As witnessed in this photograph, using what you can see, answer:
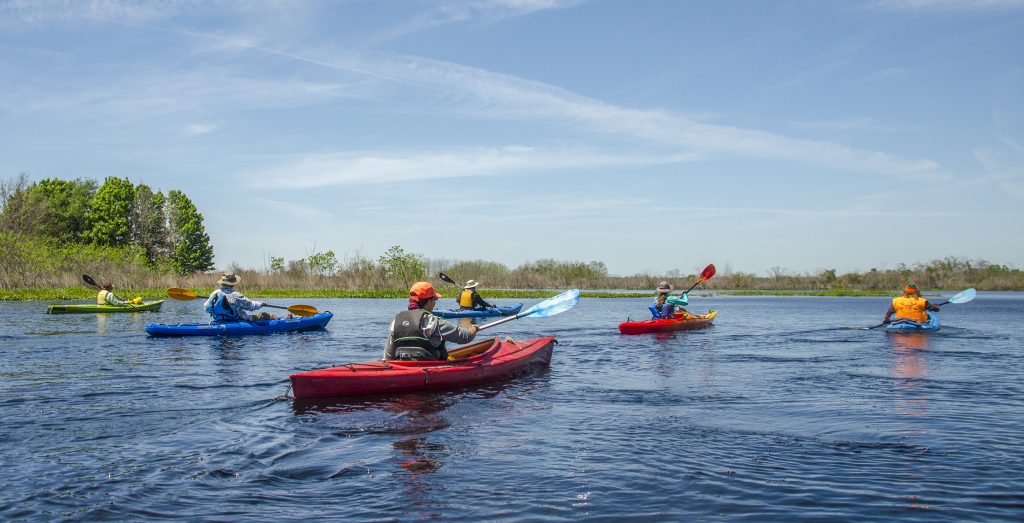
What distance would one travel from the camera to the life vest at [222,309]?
1642 cm

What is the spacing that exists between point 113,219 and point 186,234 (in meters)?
5.34

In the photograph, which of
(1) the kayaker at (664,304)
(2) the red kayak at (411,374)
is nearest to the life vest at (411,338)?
(2) the red kayak at (411,374)

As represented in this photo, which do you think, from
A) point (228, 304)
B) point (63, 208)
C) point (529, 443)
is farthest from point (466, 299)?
point (63, 208)

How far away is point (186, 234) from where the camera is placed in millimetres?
57656

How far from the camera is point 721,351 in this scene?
14.9 m

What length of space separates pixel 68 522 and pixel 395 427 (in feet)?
10.4

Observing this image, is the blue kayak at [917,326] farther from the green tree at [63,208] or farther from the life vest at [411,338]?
the green tree at [63,208]

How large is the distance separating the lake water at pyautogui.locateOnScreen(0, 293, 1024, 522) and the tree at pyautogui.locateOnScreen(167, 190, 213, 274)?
46.9 meters

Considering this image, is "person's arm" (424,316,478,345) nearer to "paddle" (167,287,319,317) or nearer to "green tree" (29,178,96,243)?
"paddle" (167,287,319,317)

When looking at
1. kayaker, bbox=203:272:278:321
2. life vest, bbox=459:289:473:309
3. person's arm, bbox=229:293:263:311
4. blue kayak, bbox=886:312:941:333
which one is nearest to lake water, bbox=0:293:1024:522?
kayaker, bbox=203:272:278:321

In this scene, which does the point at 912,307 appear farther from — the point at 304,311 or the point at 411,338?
the point at 304,311

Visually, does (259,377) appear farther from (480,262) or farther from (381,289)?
(480,262)

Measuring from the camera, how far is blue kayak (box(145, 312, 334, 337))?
1595cm

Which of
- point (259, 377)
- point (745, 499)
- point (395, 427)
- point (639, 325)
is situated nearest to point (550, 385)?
point (395, 427)
